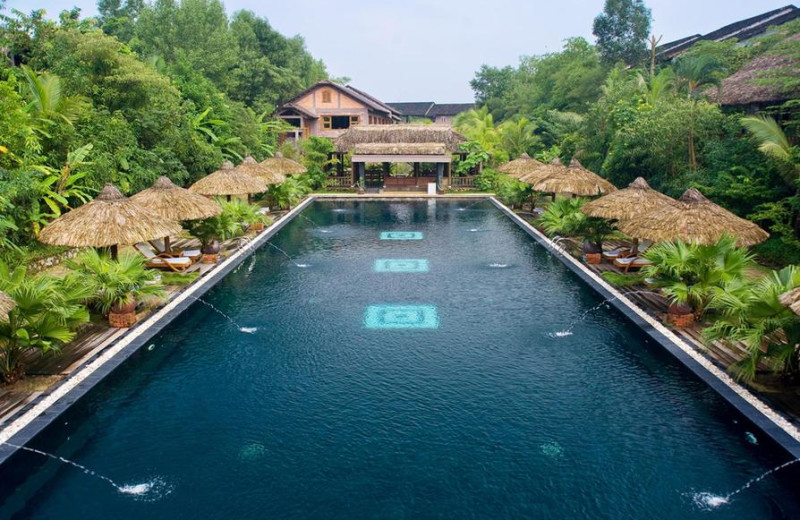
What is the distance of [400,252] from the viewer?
1877 centimetres

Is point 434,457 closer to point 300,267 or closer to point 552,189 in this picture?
point 300,267

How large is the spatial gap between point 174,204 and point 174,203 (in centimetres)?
3

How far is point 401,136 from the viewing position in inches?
1479

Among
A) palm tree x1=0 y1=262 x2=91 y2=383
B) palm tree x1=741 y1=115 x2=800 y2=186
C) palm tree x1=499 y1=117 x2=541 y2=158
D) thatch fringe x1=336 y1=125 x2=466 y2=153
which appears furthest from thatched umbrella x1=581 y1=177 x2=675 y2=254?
palm tree x1=499 y1=117 x2=541 y2=158

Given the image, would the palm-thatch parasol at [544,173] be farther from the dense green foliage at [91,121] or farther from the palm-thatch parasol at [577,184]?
the dense green foliage at [91,121]

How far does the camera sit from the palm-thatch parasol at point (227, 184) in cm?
2111

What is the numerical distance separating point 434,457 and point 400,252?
1181 cm

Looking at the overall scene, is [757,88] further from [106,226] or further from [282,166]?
[282,166]

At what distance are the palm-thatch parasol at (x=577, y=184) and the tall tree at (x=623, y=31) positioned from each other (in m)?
23.9

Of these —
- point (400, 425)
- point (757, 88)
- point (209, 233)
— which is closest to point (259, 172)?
point (209, 233)

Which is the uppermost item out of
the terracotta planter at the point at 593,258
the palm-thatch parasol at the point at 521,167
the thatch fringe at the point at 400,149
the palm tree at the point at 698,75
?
the palm tree at the point at 698,75

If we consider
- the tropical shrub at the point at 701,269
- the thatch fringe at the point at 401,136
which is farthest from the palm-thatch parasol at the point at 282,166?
the tropical shrub at the point at 701,269

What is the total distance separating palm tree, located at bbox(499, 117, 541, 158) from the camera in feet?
129

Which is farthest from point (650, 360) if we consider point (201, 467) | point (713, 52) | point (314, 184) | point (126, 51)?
point (314, 184)
